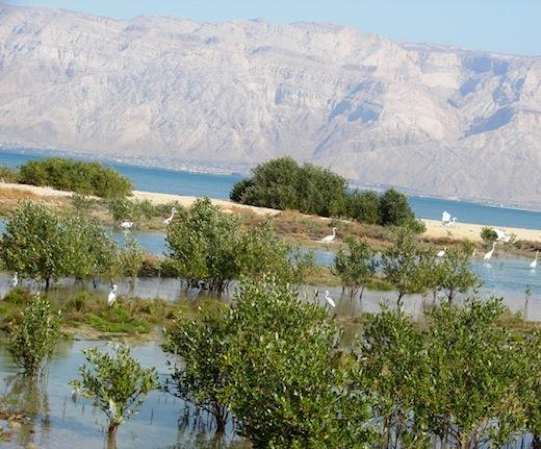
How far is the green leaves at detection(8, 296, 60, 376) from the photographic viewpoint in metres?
24.7

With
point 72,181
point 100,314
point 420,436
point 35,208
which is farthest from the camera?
point 72,181

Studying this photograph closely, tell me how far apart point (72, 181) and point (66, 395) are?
6184cm

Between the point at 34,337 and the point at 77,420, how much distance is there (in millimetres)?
2791

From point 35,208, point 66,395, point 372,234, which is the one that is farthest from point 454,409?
point 372,234

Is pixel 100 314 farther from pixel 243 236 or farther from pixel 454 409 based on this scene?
pixel 454 409

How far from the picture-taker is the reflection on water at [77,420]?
21.5 meters

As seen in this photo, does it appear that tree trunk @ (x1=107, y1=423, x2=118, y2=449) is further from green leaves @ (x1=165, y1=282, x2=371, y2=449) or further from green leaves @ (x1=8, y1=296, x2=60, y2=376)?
green leaves @ (x1=8, y1=296, x2=60, y2=376)

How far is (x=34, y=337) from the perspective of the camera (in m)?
24.9

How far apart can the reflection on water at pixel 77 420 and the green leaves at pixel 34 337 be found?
0.40 m

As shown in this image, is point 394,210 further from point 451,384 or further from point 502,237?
point 451,384

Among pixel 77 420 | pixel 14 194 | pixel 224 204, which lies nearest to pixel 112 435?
pixel 77 420

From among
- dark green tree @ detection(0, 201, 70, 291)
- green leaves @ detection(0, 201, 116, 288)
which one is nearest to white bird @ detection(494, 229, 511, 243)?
green leaves @ detection(0, 201, 116, 288)

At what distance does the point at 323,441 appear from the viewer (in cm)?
1683

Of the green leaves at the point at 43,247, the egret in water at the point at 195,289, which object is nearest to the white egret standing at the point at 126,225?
the egret in water at the point at 195,289
